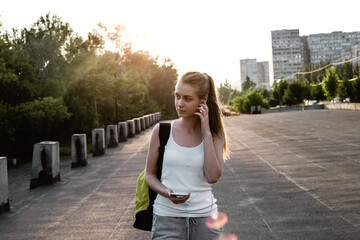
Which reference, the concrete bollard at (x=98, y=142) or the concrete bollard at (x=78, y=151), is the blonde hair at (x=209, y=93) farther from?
the concrete bollard at (x=98, y=142)

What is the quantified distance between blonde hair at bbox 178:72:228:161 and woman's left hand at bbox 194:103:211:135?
0.07 m

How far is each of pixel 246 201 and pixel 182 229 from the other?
11.6 ft

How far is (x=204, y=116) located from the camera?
91.3 inches

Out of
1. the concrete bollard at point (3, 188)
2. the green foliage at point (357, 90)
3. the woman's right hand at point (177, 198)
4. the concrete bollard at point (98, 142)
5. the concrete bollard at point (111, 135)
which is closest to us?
the woman's right hand at point (177, 198)

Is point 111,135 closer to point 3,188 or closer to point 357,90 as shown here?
point 3,188

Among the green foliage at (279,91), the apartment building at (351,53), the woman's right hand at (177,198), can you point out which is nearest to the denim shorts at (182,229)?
the woman's right hand at (177,198)

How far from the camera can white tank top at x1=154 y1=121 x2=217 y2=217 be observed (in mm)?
2218

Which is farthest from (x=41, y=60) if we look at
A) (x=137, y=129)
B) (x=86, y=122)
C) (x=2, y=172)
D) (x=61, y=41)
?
(x=2, y=172)

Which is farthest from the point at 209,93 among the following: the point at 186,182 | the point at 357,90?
the point at 357,90

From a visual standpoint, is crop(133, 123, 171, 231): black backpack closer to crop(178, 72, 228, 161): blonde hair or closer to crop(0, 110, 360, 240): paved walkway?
crop(178, 72, 228, 161): blonde hair

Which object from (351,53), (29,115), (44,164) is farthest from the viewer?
(351,53)

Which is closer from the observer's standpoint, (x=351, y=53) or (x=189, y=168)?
(x=189, y=168)

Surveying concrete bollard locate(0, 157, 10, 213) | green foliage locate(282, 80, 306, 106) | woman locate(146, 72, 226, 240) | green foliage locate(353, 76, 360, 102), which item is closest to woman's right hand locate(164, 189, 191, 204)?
woman locate(146, 72, 226, 240)

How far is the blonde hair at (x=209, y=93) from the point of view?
2330 millimetres
